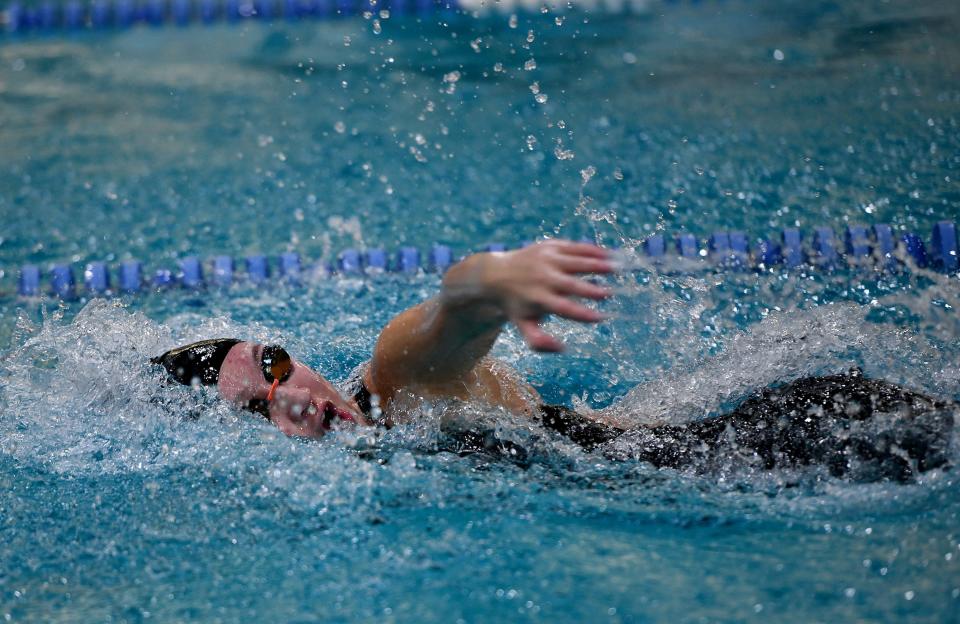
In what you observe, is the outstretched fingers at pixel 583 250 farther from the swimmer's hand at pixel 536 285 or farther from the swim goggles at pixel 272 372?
the swim goggles at pixel 272 372

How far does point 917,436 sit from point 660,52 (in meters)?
4.01

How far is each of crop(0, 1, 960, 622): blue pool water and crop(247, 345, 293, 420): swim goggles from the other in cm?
5

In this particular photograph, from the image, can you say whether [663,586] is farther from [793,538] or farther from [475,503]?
[475,503]

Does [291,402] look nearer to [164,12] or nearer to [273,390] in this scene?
[273,390]

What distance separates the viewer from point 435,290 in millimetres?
3660

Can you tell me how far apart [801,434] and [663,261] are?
5.39 feet

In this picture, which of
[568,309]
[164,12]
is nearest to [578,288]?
[568,309]

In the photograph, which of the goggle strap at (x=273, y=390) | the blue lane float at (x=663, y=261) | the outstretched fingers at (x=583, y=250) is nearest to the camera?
the outstretched fingers at (x=583, y=250)

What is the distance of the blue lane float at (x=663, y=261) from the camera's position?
3.53 meters

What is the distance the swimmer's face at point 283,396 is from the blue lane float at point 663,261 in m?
1.56

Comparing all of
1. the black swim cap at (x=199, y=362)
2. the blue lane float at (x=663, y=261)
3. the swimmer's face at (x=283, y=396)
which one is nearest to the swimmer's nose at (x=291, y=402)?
the swimmer's face at (x=283, y=396)

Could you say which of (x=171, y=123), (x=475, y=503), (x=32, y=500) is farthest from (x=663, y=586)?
(x=171, y=123)

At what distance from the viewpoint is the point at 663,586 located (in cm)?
185

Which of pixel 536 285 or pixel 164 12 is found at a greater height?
pixel 164 12
